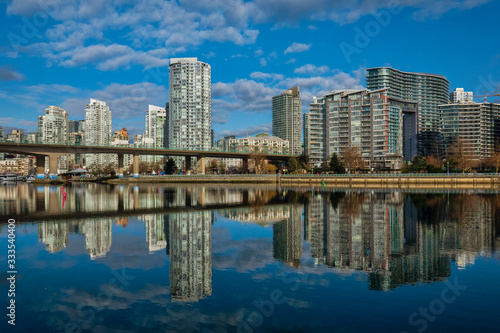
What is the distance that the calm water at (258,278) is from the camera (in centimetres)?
1181

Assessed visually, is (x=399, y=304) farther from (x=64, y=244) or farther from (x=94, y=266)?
(x=64, y=244)

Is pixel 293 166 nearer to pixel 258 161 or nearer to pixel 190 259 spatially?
pixel 258 161

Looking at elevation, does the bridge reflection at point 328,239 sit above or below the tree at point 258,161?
below

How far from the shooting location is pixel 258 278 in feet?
53.7

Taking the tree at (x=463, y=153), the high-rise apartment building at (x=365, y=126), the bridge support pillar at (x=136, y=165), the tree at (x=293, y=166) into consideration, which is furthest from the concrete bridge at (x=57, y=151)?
the tree at (x=463, y=153)

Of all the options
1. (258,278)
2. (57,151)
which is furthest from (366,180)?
(57,151)

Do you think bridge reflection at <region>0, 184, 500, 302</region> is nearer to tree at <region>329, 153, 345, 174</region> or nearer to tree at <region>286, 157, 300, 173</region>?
tree at <region>329, 153, 345, 174</region>

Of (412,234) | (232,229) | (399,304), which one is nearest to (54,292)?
(399,304)

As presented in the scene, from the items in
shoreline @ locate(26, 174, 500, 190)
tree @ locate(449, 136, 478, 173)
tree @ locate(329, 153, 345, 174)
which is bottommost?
shoreline @ locate(26, 174, 500, 190)

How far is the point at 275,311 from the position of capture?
12.6 meters

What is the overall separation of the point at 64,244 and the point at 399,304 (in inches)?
821

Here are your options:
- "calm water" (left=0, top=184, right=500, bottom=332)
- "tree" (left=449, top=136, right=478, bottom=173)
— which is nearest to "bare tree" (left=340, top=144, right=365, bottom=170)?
"tree" (left=449, top=136, right=478, bottom=173)

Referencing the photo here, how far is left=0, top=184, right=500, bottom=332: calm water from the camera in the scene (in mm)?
11812

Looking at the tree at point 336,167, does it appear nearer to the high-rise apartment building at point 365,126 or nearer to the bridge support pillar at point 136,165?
the high-rise apartment building at point 365,126
